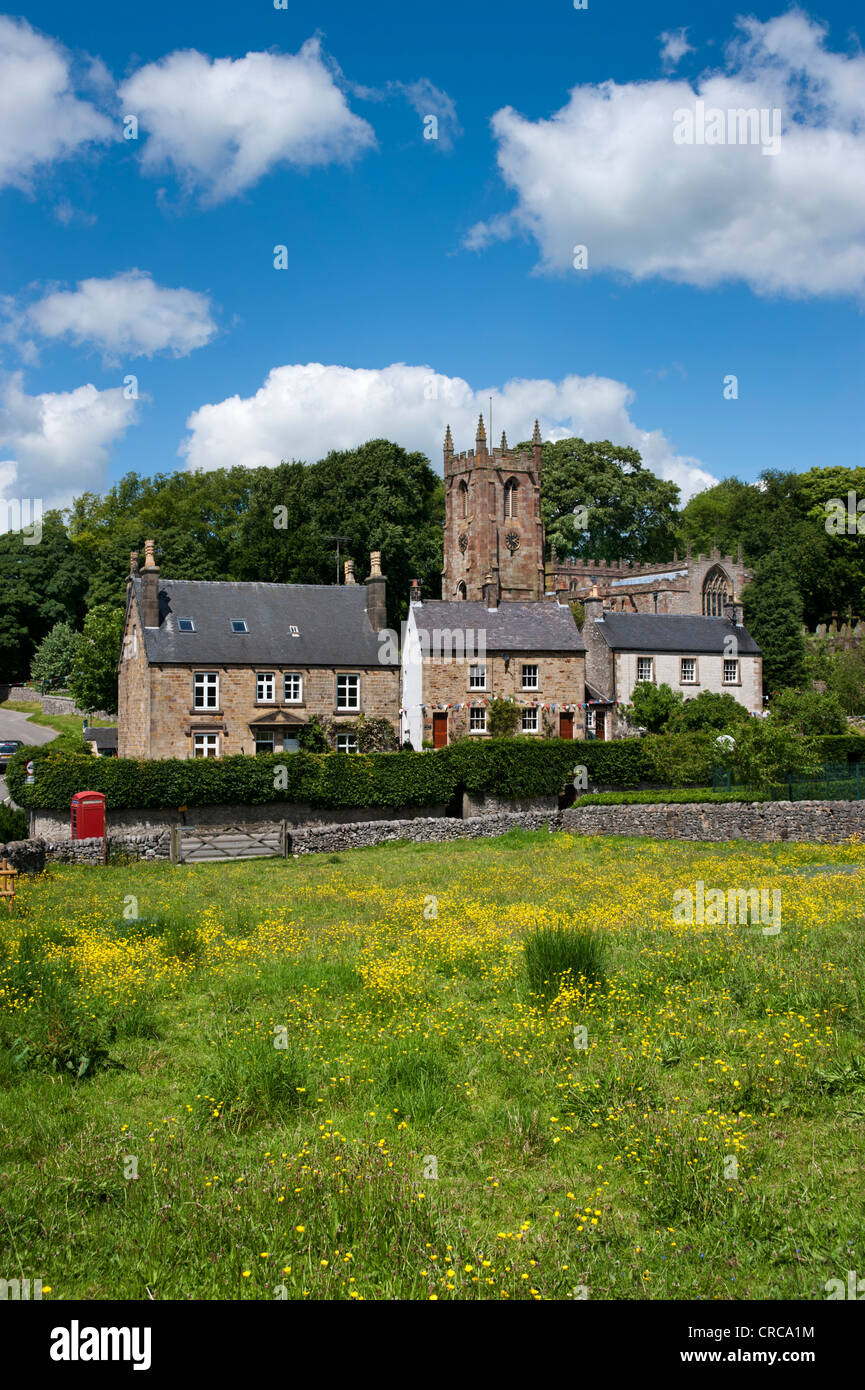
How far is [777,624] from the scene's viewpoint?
202ft

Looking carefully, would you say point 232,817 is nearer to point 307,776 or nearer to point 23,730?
point 307,776

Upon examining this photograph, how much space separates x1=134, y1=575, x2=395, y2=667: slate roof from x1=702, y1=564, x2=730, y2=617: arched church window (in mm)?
28187

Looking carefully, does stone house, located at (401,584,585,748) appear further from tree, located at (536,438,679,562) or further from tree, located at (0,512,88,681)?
tree, located at (0,512,88,681)

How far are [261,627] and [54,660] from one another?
37.2 meters

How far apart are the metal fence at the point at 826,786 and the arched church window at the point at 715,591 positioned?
3214cm

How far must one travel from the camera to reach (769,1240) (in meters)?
6.15

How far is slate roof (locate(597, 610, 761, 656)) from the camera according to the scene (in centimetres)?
5241

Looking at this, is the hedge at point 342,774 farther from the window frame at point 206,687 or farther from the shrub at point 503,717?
the window frame at point 206,687

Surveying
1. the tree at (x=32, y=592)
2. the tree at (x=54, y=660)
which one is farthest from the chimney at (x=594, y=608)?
the tree at (x=32, y=592)

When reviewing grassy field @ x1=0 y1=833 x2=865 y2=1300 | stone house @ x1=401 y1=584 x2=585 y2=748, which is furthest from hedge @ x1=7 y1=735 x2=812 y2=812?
grassy field @ x1=0 y1=833 x2=865 y2=1300

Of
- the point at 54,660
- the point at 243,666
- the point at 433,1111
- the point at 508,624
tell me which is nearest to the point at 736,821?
the point at 508,624

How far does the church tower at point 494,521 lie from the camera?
7269 centimetres
